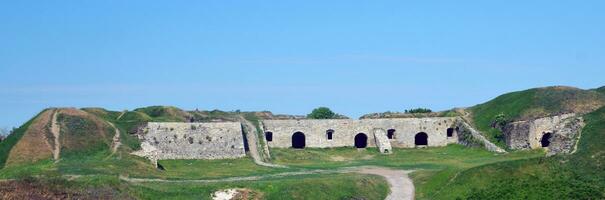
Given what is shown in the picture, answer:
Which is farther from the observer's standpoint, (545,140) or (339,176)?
(545,140)

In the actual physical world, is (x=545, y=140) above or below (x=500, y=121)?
below

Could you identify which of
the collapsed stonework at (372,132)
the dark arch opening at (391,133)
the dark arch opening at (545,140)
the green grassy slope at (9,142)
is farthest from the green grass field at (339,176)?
the dark arch opening at (391,133)

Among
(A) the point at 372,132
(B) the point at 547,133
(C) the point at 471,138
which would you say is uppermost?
(A) the point at 372,132

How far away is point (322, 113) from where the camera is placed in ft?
303

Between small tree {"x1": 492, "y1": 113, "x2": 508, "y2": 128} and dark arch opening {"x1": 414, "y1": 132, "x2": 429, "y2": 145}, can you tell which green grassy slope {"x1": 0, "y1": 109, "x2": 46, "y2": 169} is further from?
small tree {"x1": 492, "y1": 113, "x2": 508, "y2": 128}

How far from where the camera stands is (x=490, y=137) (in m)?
73.1

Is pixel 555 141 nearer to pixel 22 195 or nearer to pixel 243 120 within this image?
pixel 243 120

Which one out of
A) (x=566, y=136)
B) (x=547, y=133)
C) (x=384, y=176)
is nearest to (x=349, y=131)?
(x=547, y=133)

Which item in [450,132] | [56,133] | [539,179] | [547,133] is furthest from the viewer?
[450,132]

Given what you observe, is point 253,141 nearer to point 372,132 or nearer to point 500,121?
point 372,132

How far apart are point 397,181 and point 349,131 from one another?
93.3 ft

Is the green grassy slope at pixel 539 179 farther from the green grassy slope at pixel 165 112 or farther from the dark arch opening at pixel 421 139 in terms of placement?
the green grassy slope at pixel 165 112

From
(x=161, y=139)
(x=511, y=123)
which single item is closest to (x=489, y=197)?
(x=511, y=123)

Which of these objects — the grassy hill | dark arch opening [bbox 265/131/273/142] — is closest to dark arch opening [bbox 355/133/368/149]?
dark arch opening [bbox 265/131/273/142]
